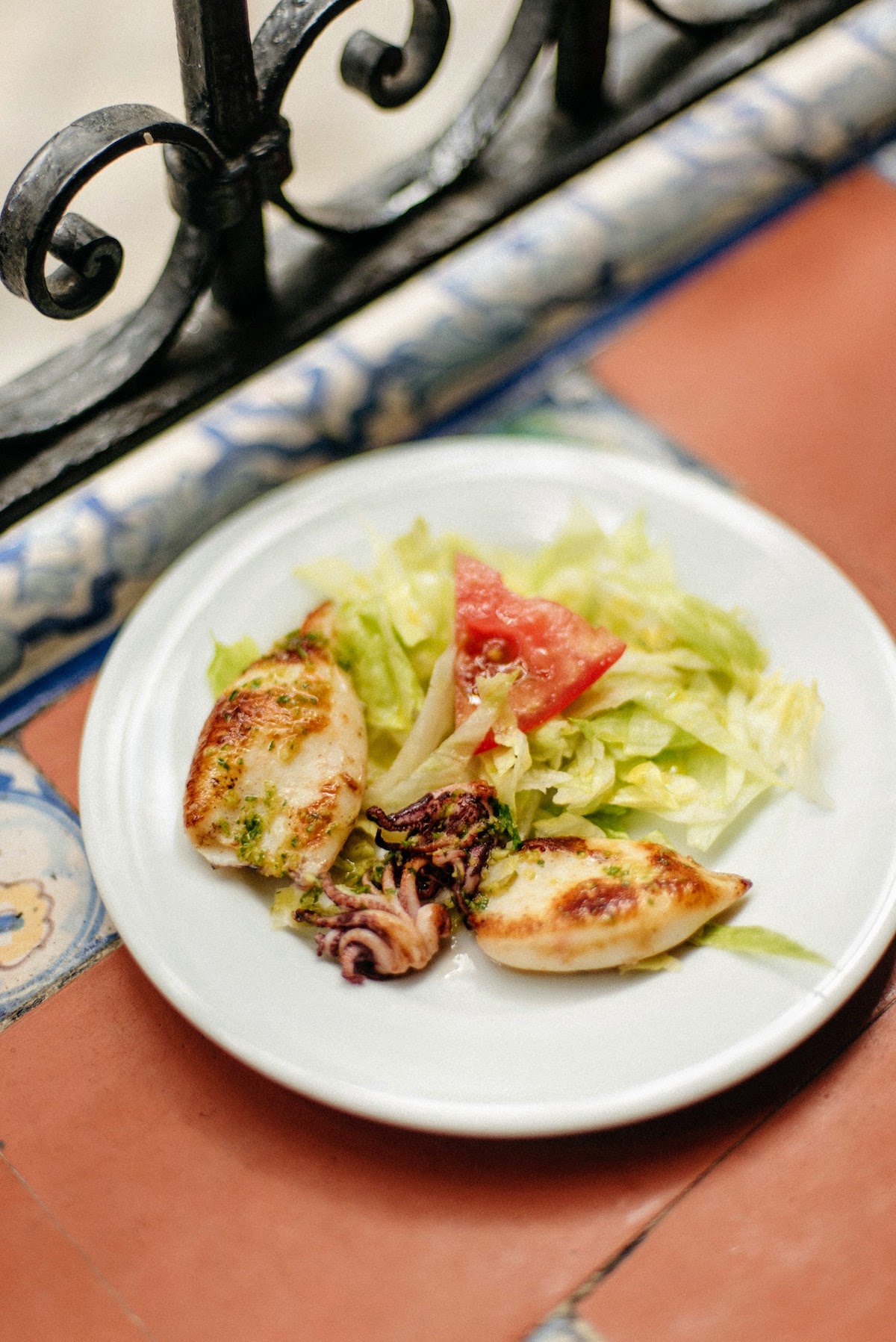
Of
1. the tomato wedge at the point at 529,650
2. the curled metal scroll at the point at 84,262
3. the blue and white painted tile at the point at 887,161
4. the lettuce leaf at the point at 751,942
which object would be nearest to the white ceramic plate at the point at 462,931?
the lettuce leaf at the point at 751,942

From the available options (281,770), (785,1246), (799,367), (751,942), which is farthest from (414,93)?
(785,1246)

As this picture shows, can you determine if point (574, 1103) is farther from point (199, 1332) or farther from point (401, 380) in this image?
point (401, 380)

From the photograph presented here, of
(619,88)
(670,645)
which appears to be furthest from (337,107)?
(670,645)

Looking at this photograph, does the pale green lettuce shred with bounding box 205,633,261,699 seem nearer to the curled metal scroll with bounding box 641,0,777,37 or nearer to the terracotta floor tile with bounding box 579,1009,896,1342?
the terracotta floor tile with bounding box 579,1009,896,1342

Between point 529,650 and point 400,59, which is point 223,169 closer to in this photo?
point 400,59

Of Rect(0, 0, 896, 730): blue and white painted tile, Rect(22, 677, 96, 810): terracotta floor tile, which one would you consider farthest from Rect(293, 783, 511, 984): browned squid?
Rect(0, 0, 896, 730): blue and white painted tile

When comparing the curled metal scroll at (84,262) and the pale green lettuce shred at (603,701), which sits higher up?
the curled metal scroll at (84,262)

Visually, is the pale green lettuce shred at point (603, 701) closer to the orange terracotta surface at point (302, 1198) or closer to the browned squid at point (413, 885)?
the browned squid at point (413, 885)
